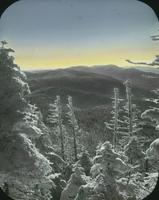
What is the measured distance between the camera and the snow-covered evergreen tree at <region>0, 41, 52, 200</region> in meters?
14.7

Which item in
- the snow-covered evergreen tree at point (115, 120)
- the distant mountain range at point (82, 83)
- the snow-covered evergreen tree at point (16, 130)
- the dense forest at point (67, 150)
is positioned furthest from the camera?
the snow-covered evergreen tree at point (115, 120)

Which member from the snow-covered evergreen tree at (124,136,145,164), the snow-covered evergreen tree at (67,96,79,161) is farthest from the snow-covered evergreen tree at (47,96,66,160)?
the snow-covered evergreen tree at (124,136,145,164)

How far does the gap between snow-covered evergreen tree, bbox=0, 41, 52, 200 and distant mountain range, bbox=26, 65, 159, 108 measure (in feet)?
10.2

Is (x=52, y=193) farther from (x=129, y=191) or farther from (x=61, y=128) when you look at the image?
(x=61, y=128)

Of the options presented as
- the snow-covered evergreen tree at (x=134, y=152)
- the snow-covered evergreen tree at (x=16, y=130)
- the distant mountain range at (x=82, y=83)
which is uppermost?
the distant mountain range at (x=82, y=83)

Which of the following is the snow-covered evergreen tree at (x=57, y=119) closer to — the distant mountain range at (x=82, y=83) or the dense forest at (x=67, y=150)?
the dense forest at (x=67, y=150)

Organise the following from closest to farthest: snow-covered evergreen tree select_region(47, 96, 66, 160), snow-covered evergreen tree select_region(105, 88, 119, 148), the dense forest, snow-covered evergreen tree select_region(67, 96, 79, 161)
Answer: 1. the dense forest
2. snow-covered evergreen tree select_region(67, 96, 79, 161)
3. snow-covered evergreen tree select_region(47, 96, 66, 160)
4. snow-covered evergreen tree select_region(105, 88, 119, 148)

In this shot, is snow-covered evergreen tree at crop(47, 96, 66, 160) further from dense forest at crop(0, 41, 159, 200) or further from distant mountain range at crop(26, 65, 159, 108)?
distant mountain range at crop(26, 65, 159, 108)

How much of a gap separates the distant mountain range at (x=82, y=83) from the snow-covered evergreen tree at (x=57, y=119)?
16.7 inches

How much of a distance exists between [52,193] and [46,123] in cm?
404

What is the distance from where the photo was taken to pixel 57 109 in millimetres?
20359

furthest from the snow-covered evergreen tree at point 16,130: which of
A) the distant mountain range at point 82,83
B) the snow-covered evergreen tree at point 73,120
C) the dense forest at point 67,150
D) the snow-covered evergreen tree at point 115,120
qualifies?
the snow-covered evergreen tree at point 115,120

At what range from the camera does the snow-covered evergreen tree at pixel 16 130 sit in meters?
14.7

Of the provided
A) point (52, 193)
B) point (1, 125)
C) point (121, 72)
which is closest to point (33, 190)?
point (52, 193)
